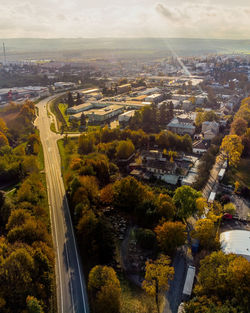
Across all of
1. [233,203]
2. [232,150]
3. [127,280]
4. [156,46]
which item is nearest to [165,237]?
[127,280]

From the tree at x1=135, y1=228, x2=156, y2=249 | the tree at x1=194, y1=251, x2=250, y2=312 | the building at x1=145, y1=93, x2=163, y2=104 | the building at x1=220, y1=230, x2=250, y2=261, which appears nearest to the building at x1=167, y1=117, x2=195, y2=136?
the building at x1=145, y1=93, x2=163, y2=104

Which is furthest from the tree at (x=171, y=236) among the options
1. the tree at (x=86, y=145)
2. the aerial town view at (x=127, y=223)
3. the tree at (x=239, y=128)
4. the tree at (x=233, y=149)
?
the tree at (x=239, y=128)

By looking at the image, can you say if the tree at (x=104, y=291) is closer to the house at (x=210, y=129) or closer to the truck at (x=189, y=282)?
the truck at (x=189, y=282)

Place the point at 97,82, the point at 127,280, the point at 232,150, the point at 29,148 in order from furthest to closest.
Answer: the point at 97,82
the point at 29,148
the point at 232,150
the point at 127,280

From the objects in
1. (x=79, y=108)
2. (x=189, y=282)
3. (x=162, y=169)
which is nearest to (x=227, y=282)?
(x=189, y=282)

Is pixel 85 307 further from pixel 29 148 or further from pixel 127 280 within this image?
pixel 29 148

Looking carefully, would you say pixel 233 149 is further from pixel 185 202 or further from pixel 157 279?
pixel 157 279

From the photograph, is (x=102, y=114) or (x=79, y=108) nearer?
(x=102, y=114)
